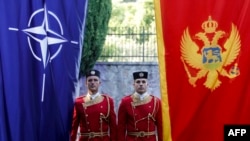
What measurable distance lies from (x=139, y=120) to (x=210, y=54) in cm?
123

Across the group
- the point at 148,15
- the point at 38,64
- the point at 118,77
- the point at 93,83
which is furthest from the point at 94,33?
the point at 148,15

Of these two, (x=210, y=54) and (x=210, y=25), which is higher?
(x=210, y=25)

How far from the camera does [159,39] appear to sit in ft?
12.5

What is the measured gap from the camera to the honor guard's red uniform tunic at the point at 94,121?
468cm

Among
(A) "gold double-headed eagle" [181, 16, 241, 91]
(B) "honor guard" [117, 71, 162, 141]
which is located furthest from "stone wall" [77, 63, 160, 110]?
(A) "gold double-headed eagle" [181, 16, 241, 91]

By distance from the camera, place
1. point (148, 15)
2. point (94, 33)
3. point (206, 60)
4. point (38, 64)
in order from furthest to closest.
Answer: point (148, 15)
point (94, 33)
point (206, 60)
point (38, 64)

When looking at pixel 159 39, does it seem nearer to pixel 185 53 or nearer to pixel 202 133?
pixel 185 53

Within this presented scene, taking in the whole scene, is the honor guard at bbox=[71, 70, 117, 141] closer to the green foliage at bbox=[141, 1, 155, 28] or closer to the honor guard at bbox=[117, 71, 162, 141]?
the honor guard at bbox=[117, 71, 162, 141]

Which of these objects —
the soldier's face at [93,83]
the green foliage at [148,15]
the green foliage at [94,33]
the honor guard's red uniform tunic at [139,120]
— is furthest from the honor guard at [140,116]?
the green foliage at [148,15]

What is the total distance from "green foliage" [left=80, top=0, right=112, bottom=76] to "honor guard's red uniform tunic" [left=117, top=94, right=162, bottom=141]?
2703mm

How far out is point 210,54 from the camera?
151 inches

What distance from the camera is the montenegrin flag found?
3.79 metres

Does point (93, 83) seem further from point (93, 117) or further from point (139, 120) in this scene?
point (139, 120)

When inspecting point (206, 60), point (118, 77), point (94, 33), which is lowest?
point (118, 77)
